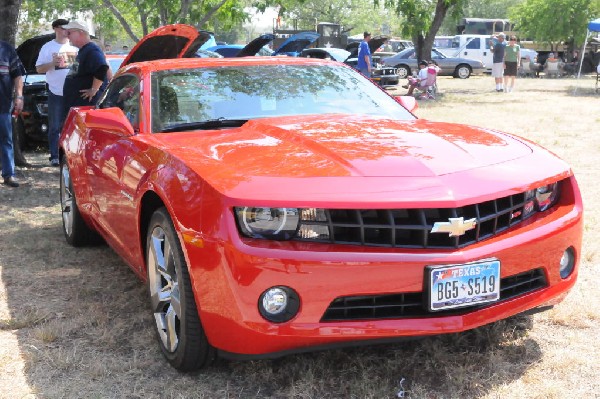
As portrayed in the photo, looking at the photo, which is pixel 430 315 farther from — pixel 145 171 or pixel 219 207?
pixel 145 171

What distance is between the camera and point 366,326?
2.82 metres

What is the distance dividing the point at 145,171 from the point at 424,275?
1495mm

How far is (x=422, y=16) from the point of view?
21.5 metres

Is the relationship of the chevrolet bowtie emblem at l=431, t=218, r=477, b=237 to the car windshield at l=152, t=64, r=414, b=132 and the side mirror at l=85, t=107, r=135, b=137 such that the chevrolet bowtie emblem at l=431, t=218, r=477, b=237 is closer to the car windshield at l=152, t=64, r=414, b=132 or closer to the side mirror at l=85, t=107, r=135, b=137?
the car windshield at l=152, t=64, r=414, b=132

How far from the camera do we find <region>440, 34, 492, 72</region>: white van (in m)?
35.7

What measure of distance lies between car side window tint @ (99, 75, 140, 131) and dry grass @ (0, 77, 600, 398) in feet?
3.58

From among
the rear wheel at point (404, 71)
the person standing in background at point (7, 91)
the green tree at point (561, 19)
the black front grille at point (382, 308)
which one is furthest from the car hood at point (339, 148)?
the green tree at point (561, 19)

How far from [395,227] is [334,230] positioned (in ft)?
0.77

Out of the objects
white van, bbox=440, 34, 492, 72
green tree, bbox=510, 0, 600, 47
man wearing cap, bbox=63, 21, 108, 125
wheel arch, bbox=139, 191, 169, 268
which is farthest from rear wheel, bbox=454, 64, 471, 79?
wheel arch, bbox=139, 191, 169, 268

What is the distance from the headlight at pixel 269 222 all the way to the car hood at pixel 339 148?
0.17 m

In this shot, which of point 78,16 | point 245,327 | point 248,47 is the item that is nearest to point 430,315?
point 245,327

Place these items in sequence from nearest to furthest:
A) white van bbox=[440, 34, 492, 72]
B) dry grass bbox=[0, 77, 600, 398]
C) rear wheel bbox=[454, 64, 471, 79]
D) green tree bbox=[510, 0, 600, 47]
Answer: dry grass bbox=[0, 77, 600, 398] < rear wheel bbox=[454, 64, 471, 79] < green tree bbox=[510, 0, 600, 47] < white van bbox=[440, 34, 492, 72]

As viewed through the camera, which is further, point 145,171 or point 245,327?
point 145,171

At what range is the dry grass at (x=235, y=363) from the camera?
10.3ft
